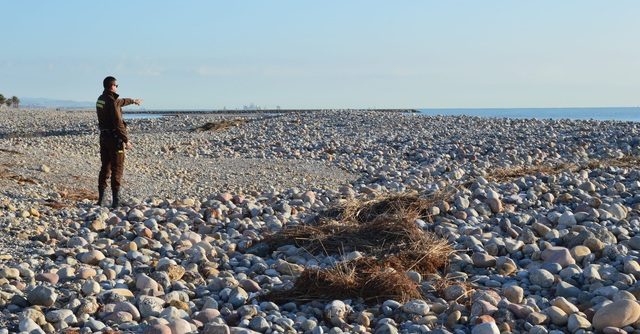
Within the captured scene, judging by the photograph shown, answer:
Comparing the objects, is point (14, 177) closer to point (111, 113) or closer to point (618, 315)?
point (111, 113)

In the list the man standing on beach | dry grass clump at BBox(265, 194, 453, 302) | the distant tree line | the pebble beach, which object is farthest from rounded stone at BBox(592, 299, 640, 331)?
the distant tree line

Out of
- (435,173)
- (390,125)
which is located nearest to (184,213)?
(435,173)

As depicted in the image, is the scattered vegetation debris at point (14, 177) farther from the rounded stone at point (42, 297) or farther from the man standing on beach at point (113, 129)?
the rounded stone at point (42, 297)

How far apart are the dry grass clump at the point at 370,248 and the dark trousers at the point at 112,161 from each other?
266 centimetres

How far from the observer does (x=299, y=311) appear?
460 cm

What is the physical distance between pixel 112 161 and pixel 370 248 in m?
3.86

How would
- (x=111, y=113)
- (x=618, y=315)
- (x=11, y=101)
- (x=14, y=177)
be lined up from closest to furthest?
(x=618, y=315) → (x=111, y=113) → (x=14, y=177) → (x=11, y=101)

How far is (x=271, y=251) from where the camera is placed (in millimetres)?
6328

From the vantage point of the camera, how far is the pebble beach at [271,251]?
4271 millimetres

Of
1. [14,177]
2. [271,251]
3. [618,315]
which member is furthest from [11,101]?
[618,315]

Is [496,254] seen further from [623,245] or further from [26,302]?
[26,302]

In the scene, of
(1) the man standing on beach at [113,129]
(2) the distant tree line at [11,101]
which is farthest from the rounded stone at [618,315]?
(2) the distant tree line at [11,101]

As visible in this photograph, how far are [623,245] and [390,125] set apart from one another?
55.9ft

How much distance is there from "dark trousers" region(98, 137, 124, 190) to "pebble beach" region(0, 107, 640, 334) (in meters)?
0.37
